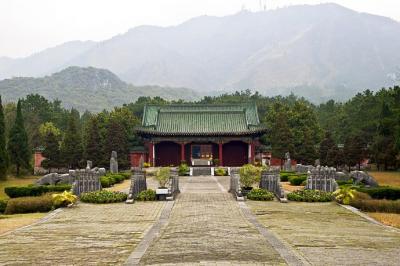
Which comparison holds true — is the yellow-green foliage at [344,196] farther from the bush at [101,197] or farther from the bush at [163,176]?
the bush at [101,197]

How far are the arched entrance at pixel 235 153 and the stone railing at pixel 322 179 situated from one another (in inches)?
1137

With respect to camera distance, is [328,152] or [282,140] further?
[282,140]

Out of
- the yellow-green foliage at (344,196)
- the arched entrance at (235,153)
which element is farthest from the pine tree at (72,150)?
the yellow-green foliage at (344,196)

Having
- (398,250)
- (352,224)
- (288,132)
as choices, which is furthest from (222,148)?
(398,250)

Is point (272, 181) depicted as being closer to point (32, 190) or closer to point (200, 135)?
point (32, 190)

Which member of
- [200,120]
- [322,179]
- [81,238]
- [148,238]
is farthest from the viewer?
[200,120]

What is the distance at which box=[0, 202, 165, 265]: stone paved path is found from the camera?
35.1 feet

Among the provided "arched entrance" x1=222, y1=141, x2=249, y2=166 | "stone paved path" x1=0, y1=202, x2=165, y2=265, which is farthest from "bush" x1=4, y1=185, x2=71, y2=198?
"arched entrance" x1=222, y1=141, x2=249, y2=166

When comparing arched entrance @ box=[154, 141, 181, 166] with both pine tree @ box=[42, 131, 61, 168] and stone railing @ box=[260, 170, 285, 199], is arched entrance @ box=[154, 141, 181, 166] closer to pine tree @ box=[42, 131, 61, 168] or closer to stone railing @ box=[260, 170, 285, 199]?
pine tree @ box=[42, 131, 61, 168]

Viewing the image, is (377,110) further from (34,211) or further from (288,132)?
(34,211)

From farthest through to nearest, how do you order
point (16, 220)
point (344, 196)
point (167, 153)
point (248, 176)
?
point (167, 153), point (248, 176), point (344, 196), point (16, 220)

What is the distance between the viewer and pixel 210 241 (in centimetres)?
1232

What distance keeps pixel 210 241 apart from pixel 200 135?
134ft

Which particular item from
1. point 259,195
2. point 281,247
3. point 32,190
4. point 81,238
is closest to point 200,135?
point 32,190
